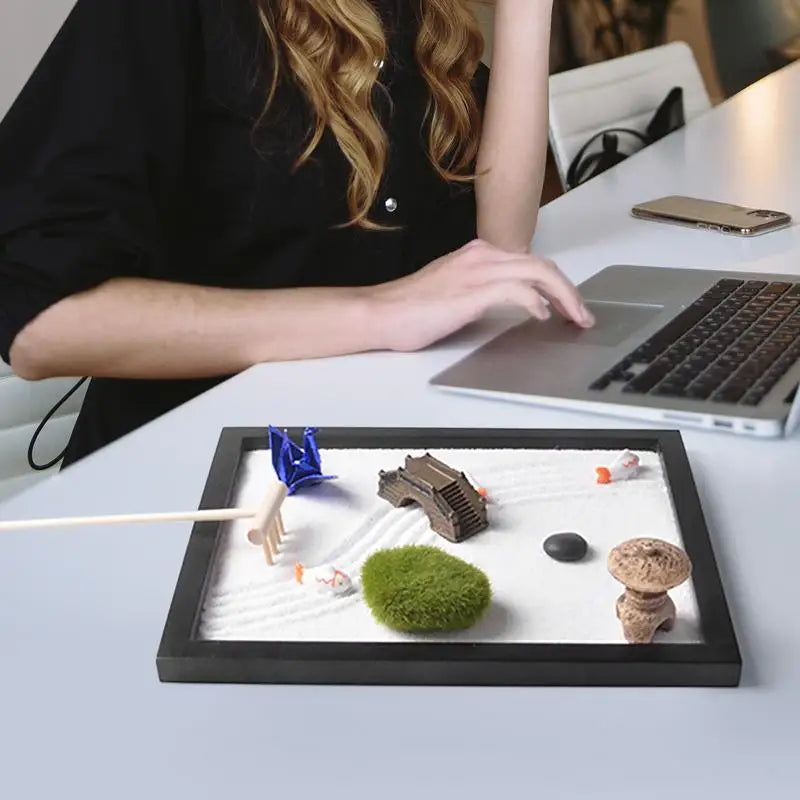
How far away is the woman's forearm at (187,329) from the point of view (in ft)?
3.11

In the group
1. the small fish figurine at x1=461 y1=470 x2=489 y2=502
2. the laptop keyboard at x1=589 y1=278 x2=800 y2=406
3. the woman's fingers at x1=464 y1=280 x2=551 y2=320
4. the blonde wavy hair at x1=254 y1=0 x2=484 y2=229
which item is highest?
the blonde wavy hair at x1=254 y1=0 x2=484 y2=229

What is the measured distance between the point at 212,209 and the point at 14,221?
0.22 m

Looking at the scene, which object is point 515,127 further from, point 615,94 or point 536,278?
point 615,94

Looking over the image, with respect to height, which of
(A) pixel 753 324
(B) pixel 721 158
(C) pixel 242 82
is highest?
(C) pixel 242 82

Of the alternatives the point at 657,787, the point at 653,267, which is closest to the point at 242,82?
the point at 653,267

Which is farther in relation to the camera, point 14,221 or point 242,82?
point 242,82

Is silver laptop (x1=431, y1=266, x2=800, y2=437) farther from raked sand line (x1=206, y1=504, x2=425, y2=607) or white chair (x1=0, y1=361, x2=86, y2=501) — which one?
white chair (x1=0, y1=361, x2=86, y2=501)

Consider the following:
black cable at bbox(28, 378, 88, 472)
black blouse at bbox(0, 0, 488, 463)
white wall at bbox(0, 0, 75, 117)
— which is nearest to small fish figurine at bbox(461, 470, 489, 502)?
black blouse at bbox(0, 0, 488, 463)

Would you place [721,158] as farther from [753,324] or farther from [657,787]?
[657,787]

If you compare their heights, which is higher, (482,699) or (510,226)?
(482,699)

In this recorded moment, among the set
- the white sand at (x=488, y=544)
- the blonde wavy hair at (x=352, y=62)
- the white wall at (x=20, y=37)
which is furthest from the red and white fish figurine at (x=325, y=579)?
the white wall at (x=20, y=37)

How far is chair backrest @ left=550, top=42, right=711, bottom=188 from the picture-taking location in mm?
1835

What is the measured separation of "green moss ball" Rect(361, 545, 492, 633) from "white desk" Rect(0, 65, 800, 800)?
0.11 feet

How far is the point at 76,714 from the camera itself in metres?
0.53
